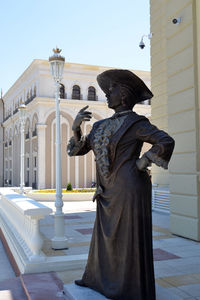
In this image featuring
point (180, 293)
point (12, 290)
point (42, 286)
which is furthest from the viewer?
point (12, 290)

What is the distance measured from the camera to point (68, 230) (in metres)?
8.55

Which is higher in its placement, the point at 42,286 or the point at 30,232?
the point at 30,232

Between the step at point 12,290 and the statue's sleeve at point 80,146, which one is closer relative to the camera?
the statue's sleeve at point 80,146

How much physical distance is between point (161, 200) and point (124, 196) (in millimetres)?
9114

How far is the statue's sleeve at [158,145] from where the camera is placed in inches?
108

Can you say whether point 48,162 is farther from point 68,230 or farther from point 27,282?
point 27,282

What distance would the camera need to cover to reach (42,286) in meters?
4.27

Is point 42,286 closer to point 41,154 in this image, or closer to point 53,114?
point 41,154

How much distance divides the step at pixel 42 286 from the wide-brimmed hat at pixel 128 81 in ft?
8.04

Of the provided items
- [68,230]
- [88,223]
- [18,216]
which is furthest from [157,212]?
[18,216]

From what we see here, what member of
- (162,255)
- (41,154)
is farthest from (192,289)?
(41,154)

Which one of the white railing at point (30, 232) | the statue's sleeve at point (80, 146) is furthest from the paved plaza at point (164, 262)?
the statue's sleeve at point (80, 146)

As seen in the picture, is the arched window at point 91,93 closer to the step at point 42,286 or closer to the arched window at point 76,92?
the arched window at point 76,92

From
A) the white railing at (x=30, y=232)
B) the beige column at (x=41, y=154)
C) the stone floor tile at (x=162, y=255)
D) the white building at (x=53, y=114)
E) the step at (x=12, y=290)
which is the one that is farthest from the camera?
the white building at (x=53, y=114)
